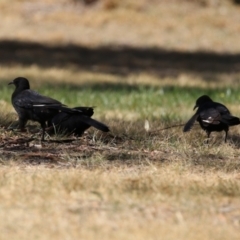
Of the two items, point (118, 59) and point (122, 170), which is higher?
point (122, 170)

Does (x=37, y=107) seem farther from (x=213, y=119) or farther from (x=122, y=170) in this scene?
(x=213, y=119)

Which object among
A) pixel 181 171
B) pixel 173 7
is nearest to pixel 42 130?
pixel 181 171

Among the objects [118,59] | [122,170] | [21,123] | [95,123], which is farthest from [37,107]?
[118,59]

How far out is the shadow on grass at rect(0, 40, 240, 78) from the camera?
76.4ft

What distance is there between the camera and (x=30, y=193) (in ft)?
20.8

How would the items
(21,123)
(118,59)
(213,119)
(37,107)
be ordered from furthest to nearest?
(118,59) < (213,119) < (21,123) < (37,107)

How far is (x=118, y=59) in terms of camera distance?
25500 millimetres

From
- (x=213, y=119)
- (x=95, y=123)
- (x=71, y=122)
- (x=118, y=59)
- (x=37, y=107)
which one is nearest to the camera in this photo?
(x=95, y=123)

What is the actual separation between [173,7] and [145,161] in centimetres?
2630

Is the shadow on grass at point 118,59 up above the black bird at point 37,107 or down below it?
below

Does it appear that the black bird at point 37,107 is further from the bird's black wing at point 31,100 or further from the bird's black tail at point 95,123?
the bird's black tail at point 95,123

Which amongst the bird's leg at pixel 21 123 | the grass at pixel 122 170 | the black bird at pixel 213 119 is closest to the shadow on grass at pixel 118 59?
the grass at pixel 122 170

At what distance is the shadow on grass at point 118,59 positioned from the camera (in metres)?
23.3

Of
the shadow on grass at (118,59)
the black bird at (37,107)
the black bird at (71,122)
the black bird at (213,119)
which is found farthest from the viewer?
the shadow on grass at (118,59)
